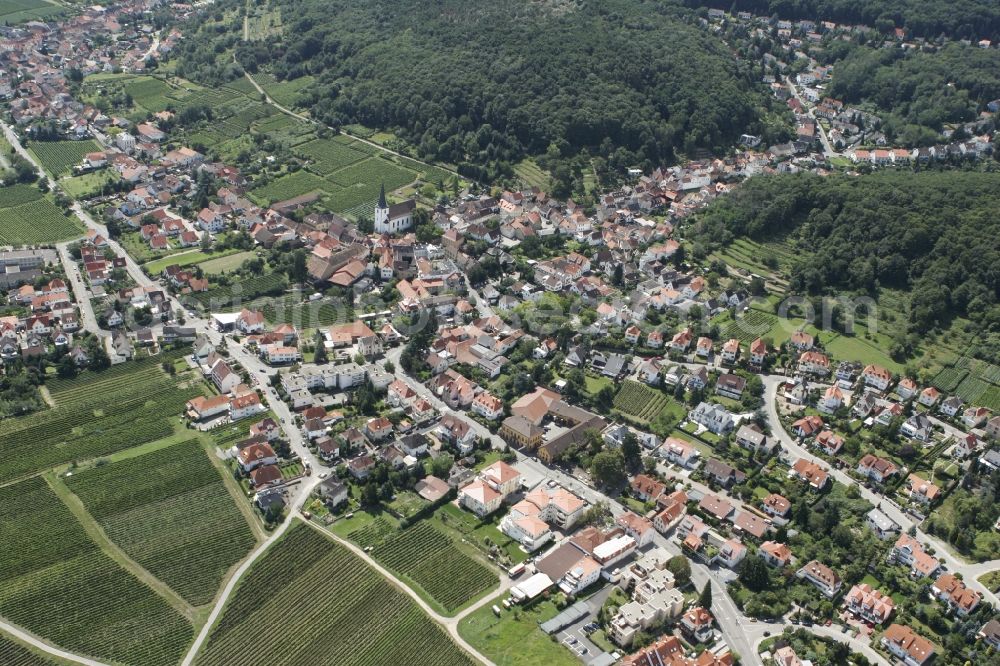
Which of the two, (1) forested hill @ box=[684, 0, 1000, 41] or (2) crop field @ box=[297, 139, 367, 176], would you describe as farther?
(1) forested hill @ box=[684, 0, 1000, 41]

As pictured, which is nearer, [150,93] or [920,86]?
[150,93]

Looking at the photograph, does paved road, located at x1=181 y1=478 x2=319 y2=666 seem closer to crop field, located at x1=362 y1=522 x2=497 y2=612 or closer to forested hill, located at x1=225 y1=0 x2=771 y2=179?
crop field, located at x1=362 y1=522 x2=497 y2=612

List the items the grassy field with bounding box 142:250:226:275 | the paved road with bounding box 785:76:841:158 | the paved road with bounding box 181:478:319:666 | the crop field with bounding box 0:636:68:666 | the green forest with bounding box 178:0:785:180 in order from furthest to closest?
the paved road with bounding box 785:76:841:158
the green forest with bounding box 178:0:785:180
the grassy field with bounding box 142:250:226:275
the paved road with bounding box 181:478:319:666
the crop field with bounding box 0:636:68:666

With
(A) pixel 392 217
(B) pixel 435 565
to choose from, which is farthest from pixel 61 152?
(B) pixel 435 565

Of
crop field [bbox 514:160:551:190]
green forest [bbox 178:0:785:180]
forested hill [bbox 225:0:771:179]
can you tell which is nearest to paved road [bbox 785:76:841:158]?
green forest [bbox 178:0:785:180]

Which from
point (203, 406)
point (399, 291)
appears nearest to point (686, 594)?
point (203, 406)

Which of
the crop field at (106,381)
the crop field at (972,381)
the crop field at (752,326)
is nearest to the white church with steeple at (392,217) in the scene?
the crop field at (106,381)

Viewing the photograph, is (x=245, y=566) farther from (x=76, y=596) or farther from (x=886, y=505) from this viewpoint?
(x=886, y=505)
